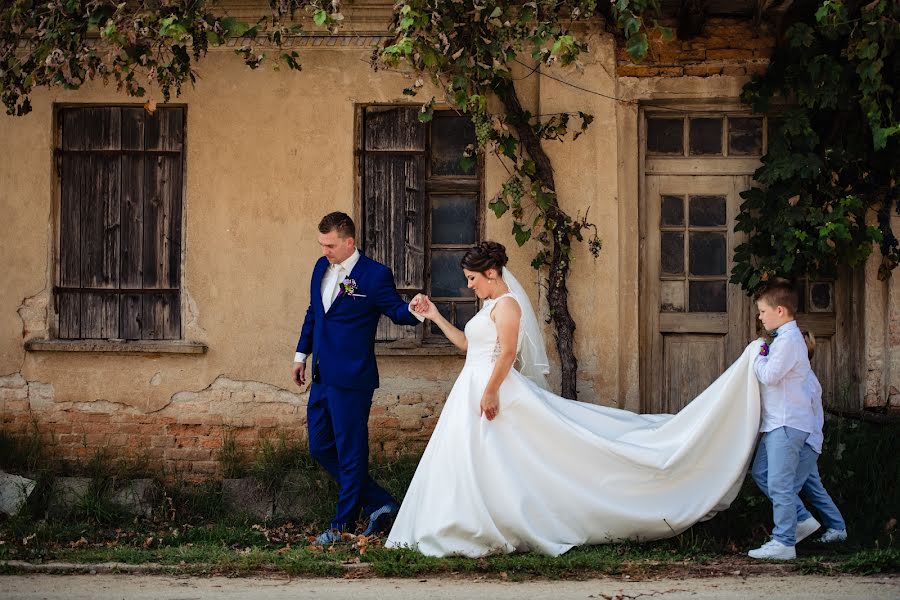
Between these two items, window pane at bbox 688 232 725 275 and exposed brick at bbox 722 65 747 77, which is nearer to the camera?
exposed brick at bbox 722 65 747 77

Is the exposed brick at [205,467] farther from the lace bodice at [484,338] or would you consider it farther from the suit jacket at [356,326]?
→ the lace bodice at [484,338]

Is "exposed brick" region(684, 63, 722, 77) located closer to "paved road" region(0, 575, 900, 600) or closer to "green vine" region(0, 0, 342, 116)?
"green vine" region(0, 0, 342, 116)

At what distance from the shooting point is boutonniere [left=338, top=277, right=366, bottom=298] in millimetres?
7039

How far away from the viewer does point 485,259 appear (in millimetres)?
6668

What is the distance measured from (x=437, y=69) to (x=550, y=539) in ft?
10.7

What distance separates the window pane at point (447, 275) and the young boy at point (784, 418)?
278 cm

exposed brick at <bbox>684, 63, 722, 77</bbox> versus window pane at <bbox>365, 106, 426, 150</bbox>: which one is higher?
exposed brick at <bbox>684, 63, 722, 77</bbox>

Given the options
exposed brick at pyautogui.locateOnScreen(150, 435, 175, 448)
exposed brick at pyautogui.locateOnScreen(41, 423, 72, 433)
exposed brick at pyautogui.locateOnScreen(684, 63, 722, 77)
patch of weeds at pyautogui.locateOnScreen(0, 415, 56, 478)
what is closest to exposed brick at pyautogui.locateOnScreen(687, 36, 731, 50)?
exposed brick at pyautogui.locateOnScreen(684, 63, 722, 77)

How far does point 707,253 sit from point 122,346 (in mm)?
4739

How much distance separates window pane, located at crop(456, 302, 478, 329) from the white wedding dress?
1909 mm

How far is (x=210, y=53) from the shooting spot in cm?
854

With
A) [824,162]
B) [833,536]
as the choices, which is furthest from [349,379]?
[824,162]

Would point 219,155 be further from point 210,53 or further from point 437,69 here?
point 437,69

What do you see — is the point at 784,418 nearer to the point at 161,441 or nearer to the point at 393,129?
the point at 393,129
